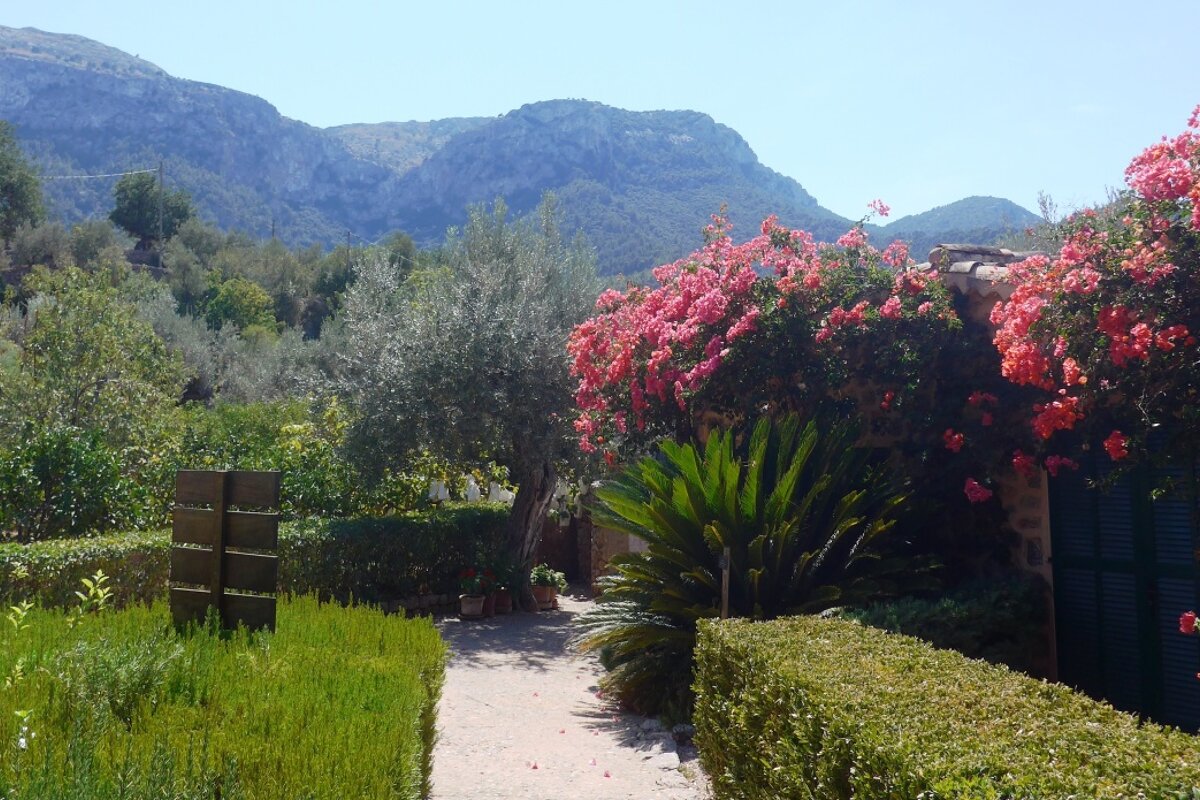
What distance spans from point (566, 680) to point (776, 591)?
10.7 feet

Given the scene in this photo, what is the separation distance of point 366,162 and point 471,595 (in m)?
115

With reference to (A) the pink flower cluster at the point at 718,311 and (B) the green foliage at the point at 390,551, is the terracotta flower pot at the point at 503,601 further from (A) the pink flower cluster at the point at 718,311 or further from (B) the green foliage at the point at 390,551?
(A) the pink flower cluster at the point at 718,311

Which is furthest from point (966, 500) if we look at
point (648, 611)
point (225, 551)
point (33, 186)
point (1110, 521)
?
point (33, 186)

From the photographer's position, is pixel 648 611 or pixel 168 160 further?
pixel 168 160

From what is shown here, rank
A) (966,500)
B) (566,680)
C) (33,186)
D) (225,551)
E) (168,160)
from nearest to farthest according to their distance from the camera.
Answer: (225,551) → (966,500) → (566,680) → (33,186) → (168,160)

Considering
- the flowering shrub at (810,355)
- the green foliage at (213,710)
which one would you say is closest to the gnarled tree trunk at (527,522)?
the flowering shrub at (810,355)

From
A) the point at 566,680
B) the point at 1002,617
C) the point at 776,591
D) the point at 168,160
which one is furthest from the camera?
the point at 168,160

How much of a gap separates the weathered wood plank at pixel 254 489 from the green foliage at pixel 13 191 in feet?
116

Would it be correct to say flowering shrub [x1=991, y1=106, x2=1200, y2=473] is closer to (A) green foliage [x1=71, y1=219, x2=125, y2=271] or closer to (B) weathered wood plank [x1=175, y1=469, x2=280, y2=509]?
(B) weathered wood plank [x1=175, y1=469, x2=280, y2=509]

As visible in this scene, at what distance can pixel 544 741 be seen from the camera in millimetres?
6590

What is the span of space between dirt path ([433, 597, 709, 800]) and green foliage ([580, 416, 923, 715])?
20.9 inches

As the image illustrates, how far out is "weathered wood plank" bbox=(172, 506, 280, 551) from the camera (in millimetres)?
5039

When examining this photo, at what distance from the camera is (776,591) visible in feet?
21.1

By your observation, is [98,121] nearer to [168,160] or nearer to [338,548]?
[168,160]
